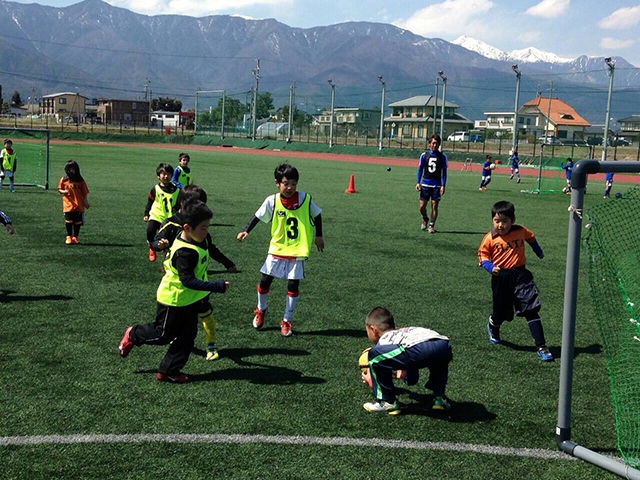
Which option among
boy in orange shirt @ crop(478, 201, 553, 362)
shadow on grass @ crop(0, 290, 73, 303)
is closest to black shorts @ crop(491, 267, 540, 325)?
boy in orange shirt @ crop(478, 201, 553, 362)

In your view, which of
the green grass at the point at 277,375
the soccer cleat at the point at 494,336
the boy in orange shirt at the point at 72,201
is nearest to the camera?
the green grass at the point at 277,375

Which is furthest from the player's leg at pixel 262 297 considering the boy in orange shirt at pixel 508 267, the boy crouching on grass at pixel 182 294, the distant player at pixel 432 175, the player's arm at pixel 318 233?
the distant player at pixel 432 175

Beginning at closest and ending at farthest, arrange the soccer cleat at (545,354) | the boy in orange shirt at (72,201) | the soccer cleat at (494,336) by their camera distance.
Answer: the soccer cleat at (545,354) < the soccer cleat at (494,336) < the boy in orange shirt at (72,201)

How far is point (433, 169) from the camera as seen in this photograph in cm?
1509

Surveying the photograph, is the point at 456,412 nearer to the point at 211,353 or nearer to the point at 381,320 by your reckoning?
the point at 381,320

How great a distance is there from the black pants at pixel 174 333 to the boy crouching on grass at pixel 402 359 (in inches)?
63.3

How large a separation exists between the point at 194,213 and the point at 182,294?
72 centimetres

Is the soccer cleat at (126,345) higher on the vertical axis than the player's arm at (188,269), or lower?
lower

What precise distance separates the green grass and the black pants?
0.21m

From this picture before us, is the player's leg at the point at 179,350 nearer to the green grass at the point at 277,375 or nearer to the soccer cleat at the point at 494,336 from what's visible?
the green grass at the point at 277,375

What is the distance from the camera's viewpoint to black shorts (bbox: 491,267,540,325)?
686 centimetres

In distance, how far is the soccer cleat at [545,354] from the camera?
22.1 ft

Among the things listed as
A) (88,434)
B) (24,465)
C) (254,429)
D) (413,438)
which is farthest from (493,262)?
(24,465)

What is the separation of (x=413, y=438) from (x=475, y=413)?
0.74m
